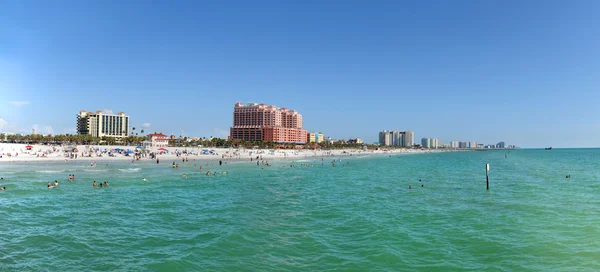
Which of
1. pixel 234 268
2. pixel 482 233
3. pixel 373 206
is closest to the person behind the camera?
pixel 234 268

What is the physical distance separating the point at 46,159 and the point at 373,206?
69.6 meters

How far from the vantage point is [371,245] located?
16375mm

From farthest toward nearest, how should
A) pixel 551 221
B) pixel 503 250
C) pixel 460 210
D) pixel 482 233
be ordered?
pixel 460 210 → pixel 551 221 → pixel 482 233 → pixel 503 250

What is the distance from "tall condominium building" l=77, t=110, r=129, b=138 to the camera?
186 m

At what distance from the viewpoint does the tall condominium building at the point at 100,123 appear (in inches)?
7333

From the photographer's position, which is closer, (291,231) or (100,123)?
(291,231)

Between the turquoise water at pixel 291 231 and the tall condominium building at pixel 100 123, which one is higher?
the tall condominium building at pixel 100 123

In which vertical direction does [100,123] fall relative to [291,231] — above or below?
above

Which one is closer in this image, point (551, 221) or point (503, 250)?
point (503, 250)

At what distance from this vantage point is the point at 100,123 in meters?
188

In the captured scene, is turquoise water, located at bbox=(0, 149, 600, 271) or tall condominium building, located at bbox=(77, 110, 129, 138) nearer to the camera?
turquoise water, located at bbox=(0, 149, 600, 271)

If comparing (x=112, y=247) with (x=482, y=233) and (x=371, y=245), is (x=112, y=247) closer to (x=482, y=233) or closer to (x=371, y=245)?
(x=371, y=245)

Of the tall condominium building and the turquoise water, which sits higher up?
the tall condominium building

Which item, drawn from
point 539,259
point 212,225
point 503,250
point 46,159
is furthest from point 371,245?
point 46,159
